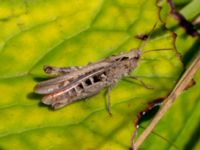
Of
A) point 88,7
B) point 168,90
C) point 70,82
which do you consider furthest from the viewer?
point 88,7

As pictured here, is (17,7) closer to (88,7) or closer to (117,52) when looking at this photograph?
(88,7)

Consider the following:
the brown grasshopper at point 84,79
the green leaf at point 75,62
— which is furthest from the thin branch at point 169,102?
the brown grasshopper at point 84,79

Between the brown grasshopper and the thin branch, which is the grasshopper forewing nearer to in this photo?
the brown grasshopper

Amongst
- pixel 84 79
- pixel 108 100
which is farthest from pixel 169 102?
pixel 84 79

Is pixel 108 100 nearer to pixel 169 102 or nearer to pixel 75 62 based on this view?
pixel 75 62

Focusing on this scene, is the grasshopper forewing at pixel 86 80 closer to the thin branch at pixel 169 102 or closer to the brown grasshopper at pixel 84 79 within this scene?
the brown grasshopper at pixel 84 79

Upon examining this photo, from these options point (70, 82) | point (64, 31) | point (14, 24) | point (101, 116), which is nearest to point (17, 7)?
point (14, 24)
